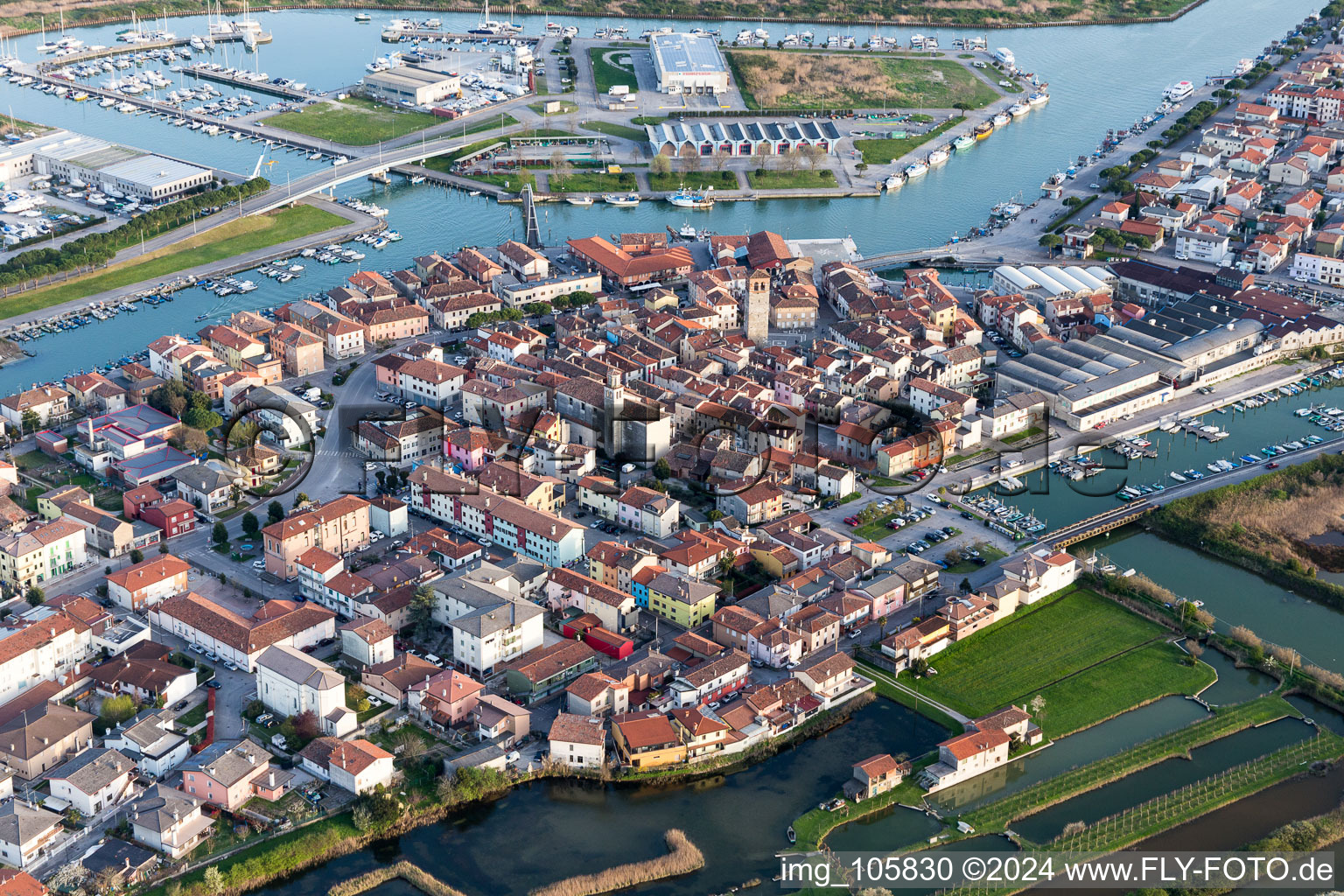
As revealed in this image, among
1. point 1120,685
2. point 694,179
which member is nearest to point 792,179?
point 694,179

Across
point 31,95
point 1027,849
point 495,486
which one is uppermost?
point 31,95

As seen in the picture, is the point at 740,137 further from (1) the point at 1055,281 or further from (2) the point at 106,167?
(2) the point at 106,167

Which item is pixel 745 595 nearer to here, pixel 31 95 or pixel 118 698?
pixel 118 698

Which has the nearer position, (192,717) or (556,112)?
(192,717)

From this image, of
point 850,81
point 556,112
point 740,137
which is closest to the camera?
point 740,137

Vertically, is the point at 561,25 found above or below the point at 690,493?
above

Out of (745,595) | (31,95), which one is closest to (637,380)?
(745,595)

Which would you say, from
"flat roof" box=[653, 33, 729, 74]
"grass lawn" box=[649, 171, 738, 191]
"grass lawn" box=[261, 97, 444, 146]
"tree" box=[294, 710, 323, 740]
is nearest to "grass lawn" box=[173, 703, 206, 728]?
"tree" box=[294, 710, 323, 740]
